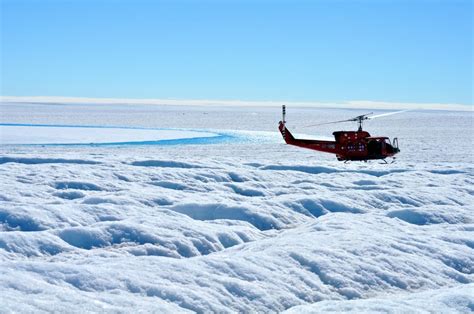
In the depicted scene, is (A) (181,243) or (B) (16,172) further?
(B) (16,172)

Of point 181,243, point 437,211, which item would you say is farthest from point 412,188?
point 181,243

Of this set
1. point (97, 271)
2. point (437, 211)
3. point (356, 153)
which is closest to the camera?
point (97, 271)

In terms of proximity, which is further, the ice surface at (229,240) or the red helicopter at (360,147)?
the red helicopter at (360,147)

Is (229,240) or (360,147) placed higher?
(360,147)

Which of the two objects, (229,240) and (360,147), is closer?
(229,240)

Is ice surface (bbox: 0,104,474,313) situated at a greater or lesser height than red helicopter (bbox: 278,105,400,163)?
lesser

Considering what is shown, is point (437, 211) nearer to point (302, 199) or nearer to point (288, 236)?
point (302, 199)

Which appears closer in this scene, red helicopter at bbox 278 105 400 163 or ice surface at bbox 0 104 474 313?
ice surface at bbox 0 104 474 313

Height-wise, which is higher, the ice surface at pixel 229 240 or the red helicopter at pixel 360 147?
the red helicopter at pixel 360 147
